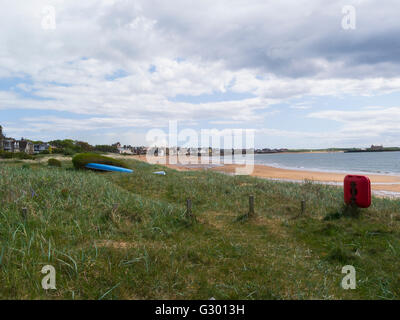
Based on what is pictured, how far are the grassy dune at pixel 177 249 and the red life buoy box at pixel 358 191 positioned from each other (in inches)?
17.4

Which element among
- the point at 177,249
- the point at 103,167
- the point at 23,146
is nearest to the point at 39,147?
the point at 23,146

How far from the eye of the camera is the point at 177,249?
513cm

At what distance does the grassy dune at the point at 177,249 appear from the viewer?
3.86 meters

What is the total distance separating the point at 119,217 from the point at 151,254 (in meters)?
2.24

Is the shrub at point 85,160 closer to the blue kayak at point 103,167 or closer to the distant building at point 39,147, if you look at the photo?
the blue kayak at point 103,167

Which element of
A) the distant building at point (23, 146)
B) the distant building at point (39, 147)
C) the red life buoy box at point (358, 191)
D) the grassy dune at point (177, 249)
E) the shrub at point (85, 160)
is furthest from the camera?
the distant building at point (39, 147)

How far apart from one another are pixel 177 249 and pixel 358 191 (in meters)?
5.41

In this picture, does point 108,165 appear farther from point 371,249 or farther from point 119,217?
point 371,249

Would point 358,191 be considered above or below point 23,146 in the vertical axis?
below

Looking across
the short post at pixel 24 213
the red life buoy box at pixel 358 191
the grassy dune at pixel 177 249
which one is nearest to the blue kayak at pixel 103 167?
the grassy dune at pixel 177 249

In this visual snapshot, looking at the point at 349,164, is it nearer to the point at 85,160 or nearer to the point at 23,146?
the point at 85,160

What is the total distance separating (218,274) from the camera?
4383 millimetres

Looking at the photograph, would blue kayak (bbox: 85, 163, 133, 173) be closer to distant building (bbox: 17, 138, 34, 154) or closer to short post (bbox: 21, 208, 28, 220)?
short post (bbox: 21, 208, 28, 220)
